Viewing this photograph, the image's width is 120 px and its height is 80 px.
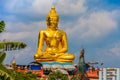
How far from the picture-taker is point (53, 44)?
32625mm

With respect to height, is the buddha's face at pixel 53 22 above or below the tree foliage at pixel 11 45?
above

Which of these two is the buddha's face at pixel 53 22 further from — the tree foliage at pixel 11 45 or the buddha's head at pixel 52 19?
the tree foliage at pixel 11 45

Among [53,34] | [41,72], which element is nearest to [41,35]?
[53,34]

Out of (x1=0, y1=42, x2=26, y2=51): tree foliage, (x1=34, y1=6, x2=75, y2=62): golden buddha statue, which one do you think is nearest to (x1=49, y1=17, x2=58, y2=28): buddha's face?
(x1=34, y1=6, x2=75, y2=62): golden buddha statue

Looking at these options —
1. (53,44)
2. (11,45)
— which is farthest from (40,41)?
(11,45)

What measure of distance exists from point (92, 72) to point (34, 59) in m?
3.89

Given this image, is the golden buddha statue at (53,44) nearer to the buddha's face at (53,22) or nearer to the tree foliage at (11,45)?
the buddha's face at (53,22)

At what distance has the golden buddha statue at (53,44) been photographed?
32438 millimetres

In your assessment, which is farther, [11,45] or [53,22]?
[53,22]

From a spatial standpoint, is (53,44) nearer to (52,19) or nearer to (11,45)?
(52,19)

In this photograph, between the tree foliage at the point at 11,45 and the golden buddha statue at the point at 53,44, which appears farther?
the golden buddha statue at the point at 53,44

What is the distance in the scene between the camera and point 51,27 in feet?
107

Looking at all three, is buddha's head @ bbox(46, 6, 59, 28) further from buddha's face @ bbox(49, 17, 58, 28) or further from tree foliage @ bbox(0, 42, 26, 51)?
tree foliage @ bbox(0, 42, 26, 51)

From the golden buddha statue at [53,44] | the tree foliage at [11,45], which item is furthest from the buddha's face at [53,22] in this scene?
the tree foliage at [11,45]
